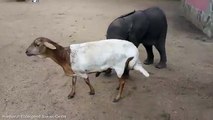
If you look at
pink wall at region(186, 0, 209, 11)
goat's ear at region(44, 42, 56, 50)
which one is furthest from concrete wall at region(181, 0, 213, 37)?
goat's ear at region(44, 42, 56, 50)

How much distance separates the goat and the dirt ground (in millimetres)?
436

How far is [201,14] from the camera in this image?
793 cm

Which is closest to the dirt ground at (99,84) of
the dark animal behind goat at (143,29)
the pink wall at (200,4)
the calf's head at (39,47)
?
the dark animal behind goat at (143,29)

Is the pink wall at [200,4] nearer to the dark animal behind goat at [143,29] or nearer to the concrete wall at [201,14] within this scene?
the concrete wall at [201,14]

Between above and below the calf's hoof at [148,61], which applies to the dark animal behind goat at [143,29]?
above

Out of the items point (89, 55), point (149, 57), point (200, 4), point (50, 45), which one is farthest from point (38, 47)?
point (200, 4)

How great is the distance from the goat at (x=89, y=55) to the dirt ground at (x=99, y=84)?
0.44m

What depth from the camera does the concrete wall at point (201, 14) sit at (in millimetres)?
7504

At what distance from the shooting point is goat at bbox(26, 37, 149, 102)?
398cm

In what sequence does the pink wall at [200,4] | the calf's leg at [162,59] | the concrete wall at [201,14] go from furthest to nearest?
the pink wall at [200,4], the concrete wall at [201,14], the calf's leg at [162,59]

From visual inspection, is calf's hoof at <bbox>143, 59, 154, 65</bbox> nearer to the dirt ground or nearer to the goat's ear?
the dirt ground

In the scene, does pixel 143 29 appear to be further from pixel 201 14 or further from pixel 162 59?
pixel 201 14

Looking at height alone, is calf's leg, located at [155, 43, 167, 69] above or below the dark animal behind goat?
below

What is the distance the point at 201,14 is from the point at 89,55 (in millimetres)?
4602
